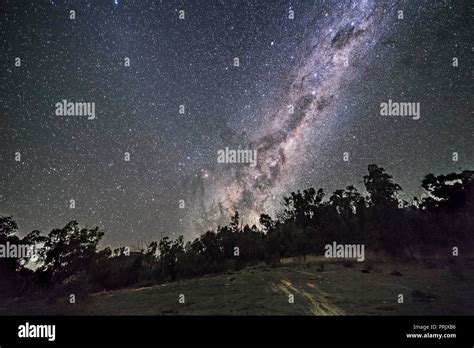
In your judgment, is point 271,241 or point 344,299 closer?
point 344,299

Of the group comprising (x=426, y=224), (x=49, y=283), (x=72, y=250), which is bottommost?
(x=49, y=283)

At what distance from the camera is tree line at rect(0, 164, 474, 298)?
41531 millimetres

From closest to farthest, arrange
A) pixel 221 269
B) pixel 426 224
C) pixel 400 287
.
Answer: pixel 400 287, pixel 426 224, pixel 221 269

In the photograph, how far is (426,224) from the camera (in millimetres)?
43125

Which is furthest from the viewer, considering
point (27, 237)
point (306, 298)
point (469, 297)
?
point (27, 237)

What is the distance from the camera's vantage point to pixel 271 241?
180 ft

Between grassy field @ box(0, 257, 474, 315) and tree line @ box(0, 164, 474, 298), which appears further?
tree line @ box(0, 164, 474, 298)

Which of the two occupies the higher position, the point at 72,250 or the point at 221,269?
the point at 72,250

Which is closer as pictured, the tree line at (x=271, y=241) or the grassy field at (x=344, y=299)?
the grassy field at (x=344, y=299)

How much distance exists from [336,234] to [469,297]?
33369 millimetres

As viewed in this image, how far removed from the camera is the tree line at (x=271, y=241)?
41.5 meters
